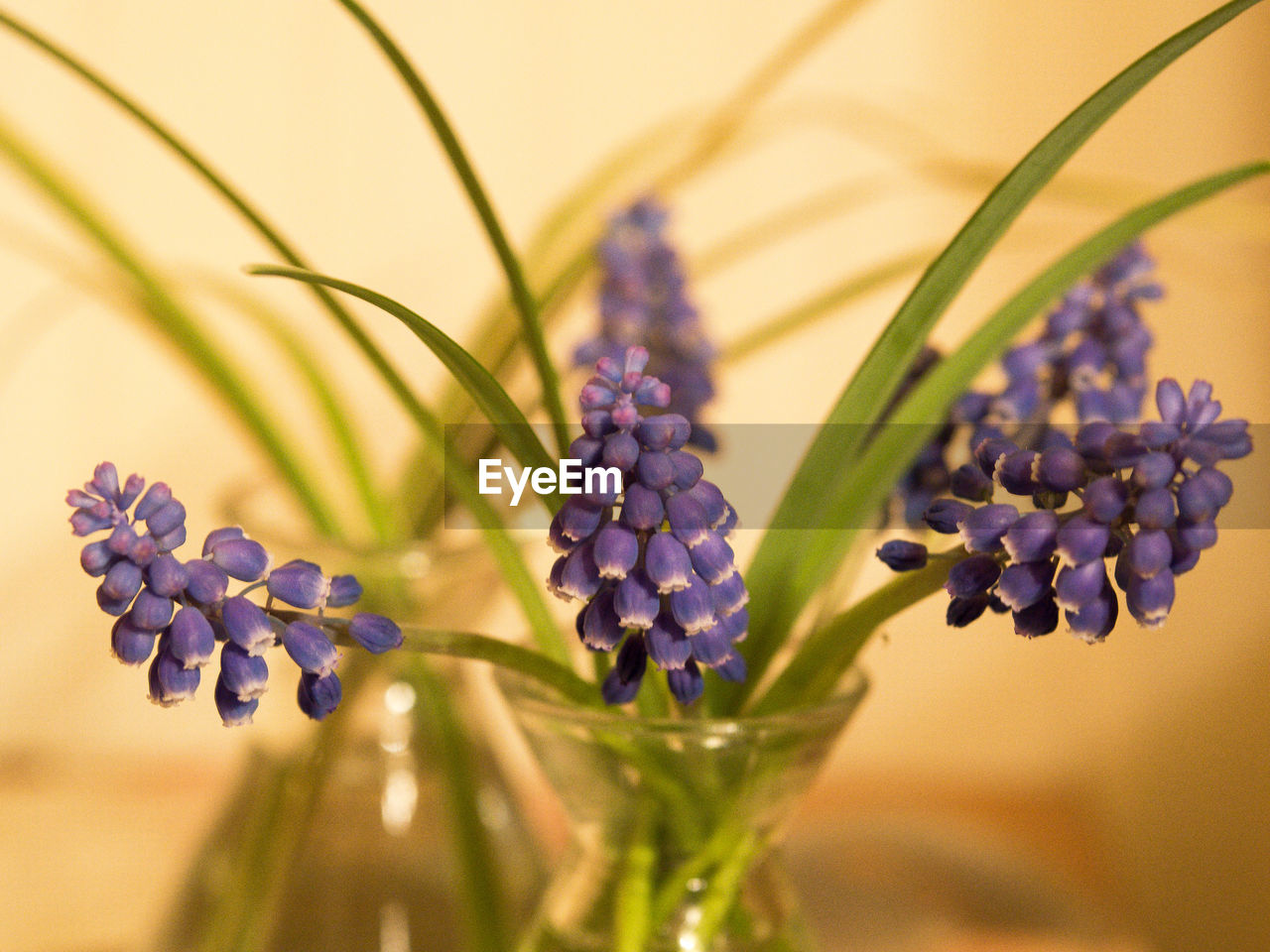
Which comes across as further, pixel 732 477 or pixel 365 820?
pixel 732 477

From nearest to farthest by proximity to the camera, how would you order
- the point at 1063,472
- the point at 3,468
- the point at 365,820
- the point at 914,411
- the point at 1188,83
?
the point at 1063,472 → the point at 914,411 → the point at 365,820 → the point at 1188,83 → the point at 3,468

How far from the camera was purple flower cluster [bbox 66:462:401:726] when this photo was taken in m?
0.23

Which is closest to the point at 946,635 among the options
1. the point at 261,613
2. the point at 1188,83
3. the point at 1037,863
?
the point at 1037,863

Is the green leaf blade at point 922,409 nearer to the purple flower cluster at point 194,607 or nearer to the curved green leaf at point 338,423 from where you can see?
the purple flower cluster at point 194,607

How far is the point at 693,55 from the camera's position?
0.76 meters

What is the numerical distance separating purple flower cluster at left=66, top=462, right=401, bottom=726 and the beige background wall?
538 mm

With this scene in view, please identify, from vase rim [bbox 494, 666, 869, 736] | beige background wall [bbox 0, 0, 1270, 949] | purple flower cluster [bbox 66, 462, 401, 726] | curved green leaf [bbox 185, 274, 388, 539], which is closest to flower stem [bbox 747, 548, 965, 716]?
vase rim [bbox 494, 666, 869, 736]

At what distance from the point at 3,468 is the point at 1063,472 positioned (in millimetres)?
788

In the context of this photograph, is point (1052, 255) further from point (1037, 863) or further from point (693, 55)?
point (1037, 863)

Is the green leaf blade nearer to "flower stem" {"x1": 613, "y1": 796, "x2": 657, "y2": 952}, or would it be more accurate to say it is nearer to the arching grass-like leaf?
"flower stem" {"x1": 613, "y1": 796, "x2": 657, "y2": 952}

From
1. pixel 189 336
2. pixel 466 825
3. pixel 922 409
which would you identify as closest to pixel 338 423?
pixel 189 336

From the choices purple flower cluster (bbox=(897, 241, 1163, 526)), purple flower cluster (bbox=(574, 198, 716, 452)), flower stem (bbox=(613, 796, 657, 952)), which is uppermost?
purple flower cluster (bbox=(574, 198, 716, 452))

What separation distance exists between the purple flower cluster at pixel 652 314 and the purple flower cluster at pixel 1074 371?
0.11 metres

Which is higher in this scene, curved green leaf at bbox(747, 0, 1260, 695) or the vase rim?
curved green leaf at bbox(747, 0, 1260, 695)
